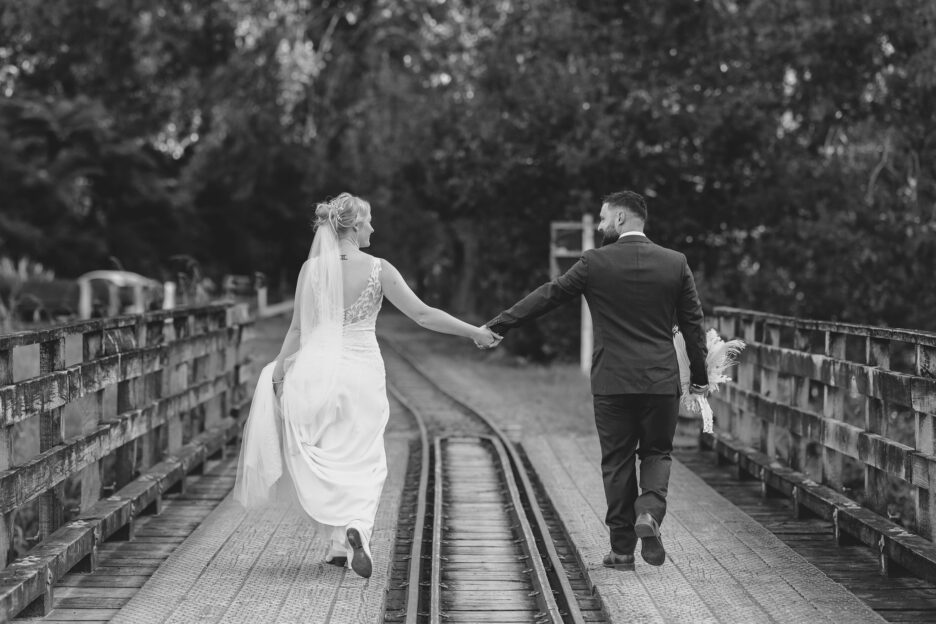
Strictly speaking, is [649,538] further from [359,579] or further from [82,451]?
[82,451]

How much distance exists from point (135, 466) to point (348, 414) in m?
2.28

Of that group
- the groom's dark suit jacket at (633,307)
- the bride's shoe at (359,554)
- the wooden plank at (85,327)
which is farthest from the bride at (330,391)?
the wooden plank at (85,327)

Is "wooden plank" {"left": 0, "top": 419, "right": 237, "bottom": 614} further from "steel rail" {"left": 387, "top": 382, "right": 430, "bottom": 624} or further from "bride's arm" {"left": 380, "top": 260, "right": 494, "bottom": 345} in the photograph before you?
"bride's arm" {"left": 380, "top": 260, "right": 494, "bottom": 345}

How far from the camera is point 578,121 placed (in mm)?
20453

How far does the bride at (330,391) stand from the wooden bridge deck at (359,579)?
1.43ft

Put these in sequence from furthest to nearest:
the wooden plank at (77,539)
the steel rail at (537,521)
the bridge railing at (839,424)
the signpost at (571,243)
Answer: the signpost at (571,243) → the bridge railing at (839,424) → the steel rail at (537,521) → the wooden plank at (77,539)

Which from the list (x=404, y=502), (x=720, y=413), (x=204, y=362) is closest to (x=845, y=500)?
(x=404, y=502)

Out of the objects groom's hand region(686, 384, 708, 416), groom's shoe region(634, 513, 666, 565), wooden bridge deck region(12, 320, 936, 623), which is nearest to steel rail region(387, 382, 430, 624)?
wooden bridge deck region(12, 320, 936, 623)

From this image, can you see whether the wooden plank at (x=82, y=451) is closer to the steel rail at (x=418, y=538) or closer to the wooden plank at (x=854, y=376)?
the steel rail at (x=418, y=538)

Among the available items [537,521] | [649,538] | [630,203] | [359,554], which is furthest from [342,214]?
A: [537,521]

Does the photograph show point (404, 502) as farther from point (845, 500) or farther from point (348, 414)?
point (845, 500)

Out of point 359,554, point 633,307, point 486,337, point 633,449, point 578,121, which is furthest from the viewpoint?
point 578,121

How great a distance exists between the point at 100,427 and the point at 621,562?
2.96m

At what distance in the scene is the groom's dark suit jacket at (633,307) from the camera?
246 inches
